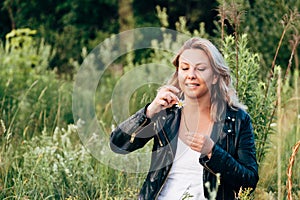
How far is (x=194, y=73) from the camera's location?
10.1ft

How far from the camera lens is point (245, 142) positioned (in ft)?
10.4

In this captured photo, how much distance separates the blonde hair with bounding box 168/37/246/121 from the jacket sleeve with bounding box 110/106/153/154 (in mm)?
272

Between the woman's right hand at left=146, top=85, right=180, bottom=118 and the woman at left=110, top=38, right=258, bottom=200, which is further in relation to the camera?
the woman at left=110, top=38, right=258, bottom=200

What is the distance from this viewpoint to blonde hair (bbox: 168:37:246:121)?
123 inches

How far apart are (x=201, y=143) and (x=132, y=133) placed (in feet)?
1.54

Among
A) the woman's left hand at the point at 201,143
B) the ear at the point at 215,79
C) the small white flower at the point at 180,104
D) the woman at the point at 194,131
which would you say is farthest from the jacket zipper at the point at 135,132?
the ear at the point at 215,79

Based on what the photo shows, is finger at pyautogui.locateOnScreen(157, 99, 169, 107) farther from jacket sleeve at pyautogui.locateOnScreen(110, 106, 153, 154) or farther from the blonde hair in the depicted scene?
the blonde hair

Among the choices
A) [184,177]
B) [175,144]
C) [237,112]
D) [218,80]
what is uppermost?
[218,80]

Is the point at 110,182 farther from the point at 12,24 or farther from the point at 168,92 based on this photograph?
the point at 12,24

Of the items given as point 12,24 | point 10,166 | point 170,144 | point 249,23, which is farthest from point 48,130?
point 12,24

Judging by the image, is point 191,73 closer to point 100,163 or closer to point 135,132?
point 135,132

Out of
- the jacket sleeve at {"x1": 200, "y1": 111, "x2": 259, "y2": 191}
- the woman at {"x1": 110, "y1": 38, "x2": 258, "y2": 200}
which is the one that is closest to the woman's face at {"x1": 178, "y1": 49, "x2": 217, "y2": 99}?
the woman at {"x1": 110, "y1": 38, "x2": 258, "y2": 200}

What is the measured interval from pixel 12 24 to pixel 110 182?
909 centimetres

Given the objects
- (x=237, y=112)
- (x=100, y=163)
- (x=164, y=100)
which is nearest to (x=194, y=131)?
(x=237, y=112)
